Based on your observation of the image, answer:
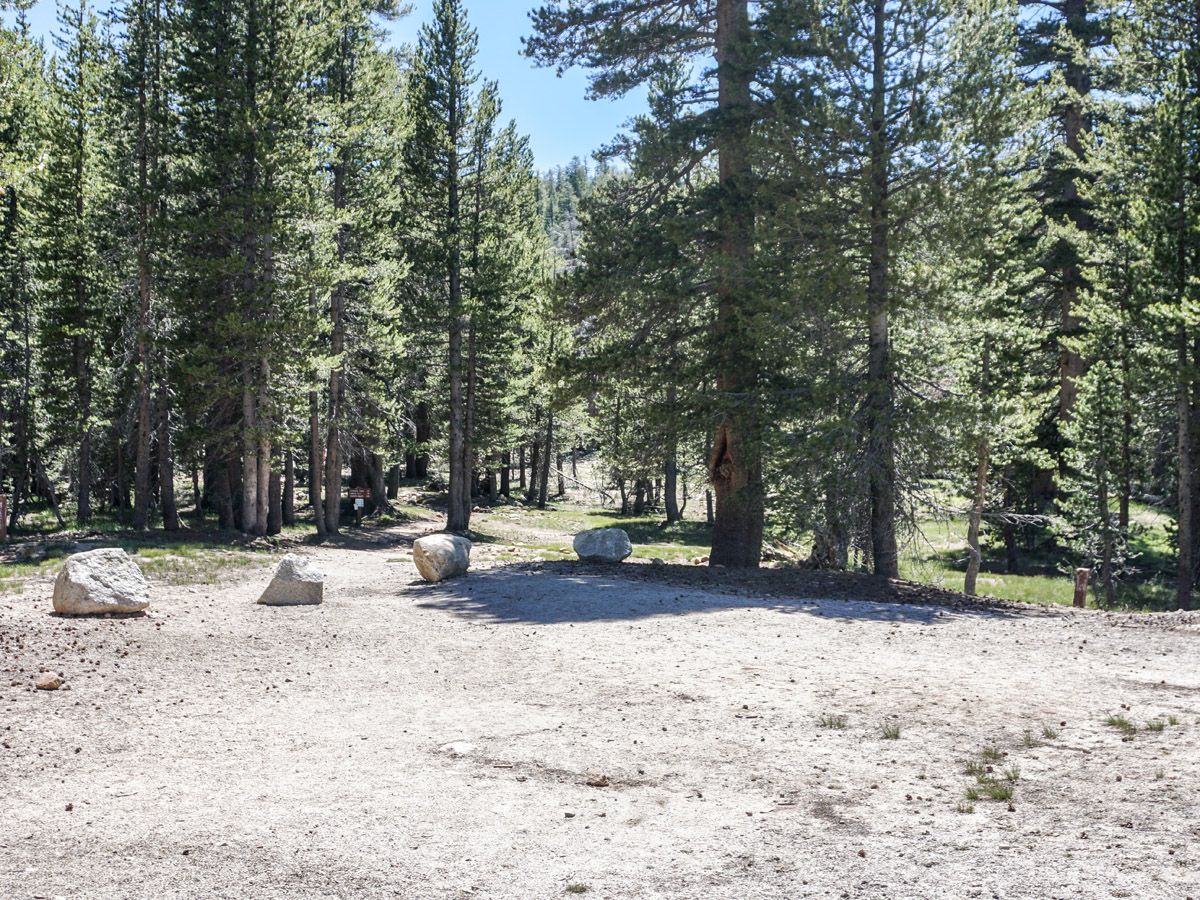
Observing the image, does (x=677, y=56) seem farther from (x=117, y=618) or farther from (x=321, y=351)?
(x=117, y=618)

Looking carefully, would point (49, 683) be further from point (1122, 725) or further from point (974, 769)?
point (1122, 725)

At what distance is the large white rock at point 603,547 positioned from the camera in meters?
18.0

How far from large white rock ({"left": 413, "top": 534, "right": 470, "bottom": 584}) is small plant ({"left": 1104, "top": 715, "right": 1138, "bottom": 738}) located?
37.4 feet

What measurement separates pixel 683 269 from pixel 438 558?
6837 mm

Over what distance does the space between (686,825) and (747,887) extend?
854 millimetres

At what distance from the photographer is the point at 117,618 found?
11.6 metres

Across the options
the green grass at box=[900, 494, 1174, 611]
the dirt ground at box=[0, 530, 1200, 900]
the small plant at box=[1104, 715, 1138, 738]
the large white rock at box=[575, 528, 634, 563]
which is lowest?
the green grass at box=[900, 494, 1174, 611]

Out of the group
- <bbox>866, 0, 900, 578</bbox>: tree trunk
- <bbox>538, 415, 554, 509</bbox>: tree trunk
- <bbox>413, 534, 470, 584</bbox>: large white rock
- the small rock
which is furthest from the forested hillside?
<bbox>538, 415, 554, 509</bbox>: tree trunk

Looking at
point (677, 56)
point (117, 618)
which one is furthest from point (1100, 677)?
point (677, 56)

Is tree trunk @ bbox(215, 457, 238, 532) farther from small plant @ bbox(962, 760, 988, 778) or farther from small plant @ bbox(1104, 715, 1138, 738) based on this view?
small plant @ bbox(1104, 715, 1138, 738)

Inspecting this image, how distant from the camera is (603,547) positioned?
18141 millimetres

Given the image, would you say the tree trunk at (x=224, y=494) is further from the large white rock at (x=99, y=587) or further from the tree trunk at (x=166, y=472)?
the large white rock at (x=99, y=587)

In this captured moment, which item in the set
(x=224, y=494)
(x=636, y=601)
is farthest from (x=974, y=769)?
(x=224, y=494)

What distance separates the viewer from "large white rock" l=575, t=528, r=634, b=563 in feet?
59.2
